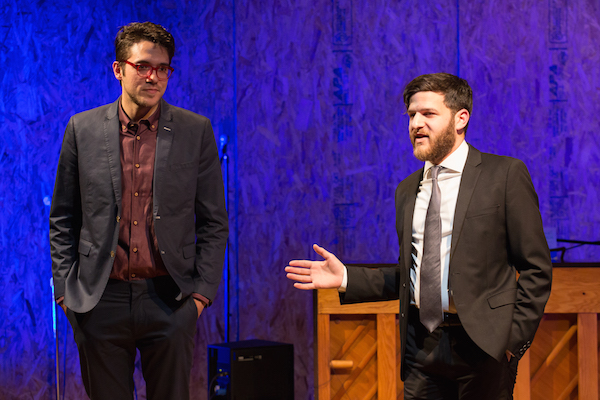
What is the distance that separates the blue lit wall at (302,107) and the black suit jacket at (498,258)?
82.2 inches

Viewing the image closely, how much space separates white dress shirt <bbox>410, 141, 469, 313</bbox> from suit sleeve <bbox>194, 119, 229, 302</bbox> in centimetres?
75

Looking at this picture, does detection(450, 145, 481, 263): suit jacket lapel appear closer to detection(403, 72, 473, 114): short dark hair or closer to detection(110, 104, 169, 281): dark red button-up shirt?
detection(403, 72, 473, 114): short dark hair

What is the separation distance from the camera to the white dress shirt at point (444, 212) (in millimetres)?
2023

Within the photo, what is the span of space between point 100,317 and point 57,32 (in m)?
2.70

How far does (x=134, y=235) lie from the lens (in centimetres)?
213

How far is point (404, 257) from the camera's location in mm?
2160

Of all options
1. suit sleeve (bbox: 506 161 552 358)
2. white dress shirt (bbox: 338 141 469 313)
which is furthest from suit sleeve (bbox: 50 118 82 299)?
suit sleeve (bbox: 506 161 552 358)

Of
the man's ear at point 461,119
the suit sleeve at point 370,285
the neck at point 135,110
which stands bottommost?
the suit sleeve at point 370,285

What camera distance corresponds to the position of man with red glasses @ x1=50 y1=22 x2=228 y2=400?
2.10m

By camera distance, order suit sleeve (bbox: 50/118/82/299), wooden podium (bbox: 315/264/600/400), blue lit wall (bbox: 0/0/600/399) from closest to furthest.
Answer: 1. suit sleeve (bbox: 50/118/82/299)
2. wooden podium (bbox: 315/264/600/400)
3. blue lit wall (bbox: 0/0/600/399)

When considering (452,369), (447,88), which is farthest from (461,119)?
(452,369)

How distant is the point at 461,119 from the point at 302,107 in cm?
207

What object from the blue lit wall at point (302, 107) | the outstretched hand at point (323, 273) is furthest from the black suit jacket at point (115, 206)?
the blue lit wall at point (302, 107)

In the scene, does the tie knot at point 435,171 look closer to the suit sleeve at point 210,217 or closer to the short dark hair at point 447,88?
the short dark hair at point 447,88
